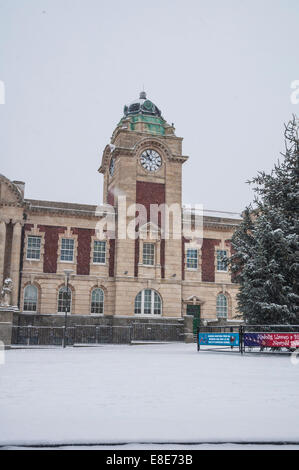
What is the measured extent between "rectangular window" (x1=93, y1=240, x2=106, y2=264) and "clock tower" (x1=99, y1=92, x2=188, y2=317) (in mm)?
699

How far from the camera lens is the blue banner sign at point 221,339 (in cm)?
2188

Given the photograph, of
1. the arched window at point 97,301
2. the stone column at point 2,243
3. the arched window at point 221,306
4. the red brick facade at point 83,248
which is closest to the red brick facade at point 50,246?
the red brick facade at point 83,248

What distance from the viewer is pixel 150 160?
39094 millimetres

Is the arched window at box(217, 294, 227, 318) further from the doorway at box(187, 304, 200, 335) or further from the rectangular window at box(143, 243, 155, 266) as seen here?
the rectangular window at box(143, 243, 155, 266)

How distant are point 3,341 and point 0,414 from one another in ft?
60.9

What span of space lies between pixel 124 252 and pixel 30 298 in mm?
7684

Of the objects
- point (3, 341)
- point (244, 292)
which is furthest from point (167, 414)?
point (3, 341)

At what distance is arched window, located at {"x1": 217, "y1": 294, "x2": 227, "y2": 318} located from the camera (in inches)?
1563

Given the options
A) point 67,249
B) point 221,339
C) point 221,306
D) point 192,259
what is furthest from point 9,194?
point 221,339

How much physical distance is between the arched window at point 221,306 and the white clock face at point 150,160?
38.5 ft

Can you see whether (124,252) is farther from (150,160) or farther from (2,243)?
(2,243)

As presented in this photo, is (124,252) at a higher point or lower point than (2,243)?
lower

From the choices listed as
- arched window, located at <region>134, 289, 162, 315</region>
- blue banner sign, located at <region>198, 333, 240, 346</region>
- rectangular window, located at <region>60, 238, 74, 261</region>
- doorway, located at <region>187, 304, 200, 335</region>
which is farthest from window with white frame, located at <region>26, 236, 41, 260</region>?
blue banner sign, located at <region>198, 333, 240, 346</region>
